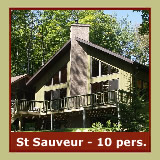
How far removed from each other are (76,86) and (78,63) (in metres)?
1.46

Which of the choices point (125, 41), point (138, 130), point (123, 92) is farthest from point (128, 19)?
point (138, 130)

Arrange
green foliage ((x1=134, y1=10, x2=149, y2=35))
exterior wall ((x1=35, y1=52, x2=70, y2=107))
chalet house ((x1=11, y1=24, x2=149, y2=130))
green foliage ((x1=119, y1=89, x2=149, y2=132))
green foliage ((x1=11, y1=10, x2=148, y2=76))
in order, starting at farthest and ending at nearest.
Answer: exterior wall ((x1=35, y1=52, x2=70, y2=107)) → chalet house ((x1=11, y1=24, x2=149, y2=130)) → green foliage ((x1=134, y1=10, x2=149, y2=35)) → green foliage ((x1=11, y1=10, x2=148, y2=76)) → green foliage ((x1=119, y1=89, x2=149, y2=132))

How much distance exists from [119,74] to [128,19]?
5.42 m

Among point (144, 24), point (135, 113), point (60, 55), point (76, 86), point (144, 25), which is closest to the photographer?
point (135, 113)

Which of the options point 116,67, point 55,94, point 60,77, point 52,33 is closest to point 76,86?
point 60,77

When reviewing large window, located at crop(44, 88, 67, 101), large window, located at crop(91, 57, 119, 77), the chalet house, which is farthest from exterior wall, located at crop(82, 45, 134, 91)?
large window, located at crop(44, 88, 67, 101)

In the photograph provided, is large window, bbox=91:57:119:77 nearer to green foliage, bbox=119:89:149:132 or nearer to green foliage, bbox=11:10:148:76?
green foliage, bbox=11:10:148:76

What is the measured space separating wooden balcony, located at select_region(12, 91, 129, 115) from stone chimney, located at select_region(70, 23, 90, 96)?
0.53 metres

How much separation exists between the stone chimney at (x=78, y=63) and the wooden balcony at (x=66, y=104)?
0.53 metres

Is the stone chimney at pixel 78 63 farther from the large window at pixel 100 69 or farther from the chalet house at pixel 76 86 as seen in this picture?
the large window at pixel 100 69

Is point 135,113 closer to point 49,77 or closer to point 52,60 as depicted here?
point 52,60

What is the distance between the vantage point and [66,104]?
2702 centimetres

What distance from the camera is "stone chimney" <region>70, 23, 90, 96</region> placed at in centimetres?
2533

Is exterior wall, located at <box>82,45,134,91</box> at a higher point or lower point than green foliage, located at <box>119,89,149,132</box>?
higher
